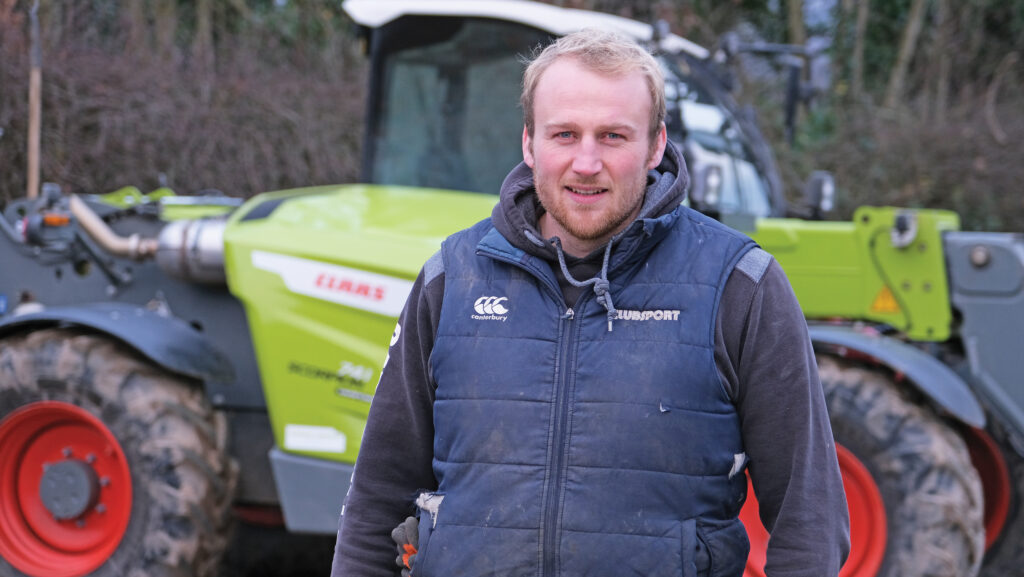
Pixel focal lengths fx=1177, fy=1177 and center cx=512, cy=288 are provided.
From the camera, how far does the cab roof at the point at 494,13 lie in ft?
16.3

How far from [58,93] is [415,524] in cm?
801

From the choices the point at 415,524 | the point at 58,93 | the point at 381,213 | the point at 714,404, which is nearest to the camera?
the point at 714,404

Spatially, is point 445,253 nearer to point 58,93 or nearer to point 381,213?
point 381,213

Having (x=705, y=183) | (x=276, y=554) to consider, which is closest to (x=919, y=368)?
(x=705, y=183)

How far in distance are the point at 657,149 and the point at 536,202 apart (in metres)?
0.26

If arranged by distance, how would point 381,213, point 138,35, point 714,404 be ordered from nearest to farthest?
point 714,404, point 381,213, point 138,35

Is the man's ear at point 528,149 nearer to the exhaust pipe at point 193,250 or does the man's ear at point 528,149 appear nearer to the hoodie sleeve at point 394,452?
the hoodie sleeve at point 394,452

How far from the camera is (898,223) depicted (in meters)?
5.05

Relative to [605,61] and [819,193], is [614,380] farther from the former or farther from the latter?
[819,193]

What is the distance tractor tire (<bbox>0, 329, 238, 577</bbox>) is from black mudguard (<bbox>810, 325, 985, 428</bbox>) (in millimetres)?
2421

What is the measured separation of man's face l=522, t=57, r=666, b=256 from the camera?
2.04m

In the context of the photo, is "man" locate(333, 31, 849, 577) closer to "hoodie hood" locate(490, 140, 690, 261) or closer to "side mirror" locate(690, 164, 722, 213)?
"hoodie hood" locate(490, 140, 690, 261)

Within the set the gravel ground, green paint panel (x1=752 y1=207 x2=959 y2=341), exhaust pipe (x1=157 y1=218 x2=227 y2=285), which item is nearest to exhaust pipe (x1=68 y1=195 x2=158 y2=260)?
exhaust pipe (x1=157 y1=218 x2=227 y2=285)

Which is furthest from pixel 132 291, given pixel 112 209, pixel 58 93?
pixel 58 93
